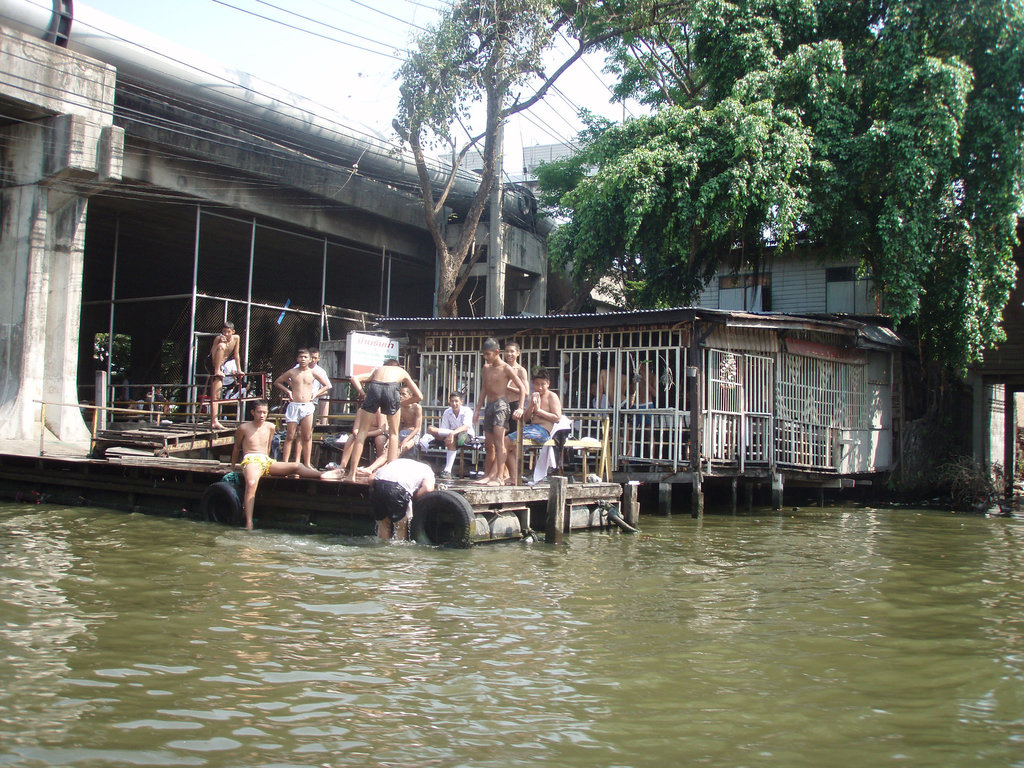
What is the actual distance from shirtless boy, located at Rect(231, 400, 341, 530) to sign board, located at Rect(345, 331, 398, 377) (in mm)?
3901

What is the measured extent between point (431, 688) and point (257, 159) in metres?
16.0

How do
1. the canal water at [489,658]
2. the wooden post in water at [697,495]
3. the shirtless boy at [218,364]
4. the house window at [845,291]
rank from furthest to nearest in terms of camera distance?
the house window at [845,291]
the shirtless boy at [218,364]
the wooden post in water at [697,495]
the canal water at [489,658]

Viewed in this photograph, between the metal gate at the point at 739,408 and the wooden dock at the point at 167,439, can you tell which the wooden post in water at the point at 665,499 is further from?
the wooden dock at the point at 167,439

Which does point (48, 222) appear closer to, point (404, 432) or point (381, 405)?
point (404, 432)

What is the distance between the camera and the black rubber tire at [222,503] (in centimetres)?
1052

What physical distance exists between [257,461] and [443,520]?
2471mm

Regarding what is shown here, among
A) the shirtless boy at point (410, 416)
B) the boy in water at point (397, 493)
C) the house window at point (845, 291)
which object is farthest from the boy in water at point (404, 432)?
the house window at point (845, 291)

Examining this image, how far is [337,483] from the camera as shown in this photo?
1007 cm

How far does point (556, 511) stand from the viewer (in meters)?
10.3

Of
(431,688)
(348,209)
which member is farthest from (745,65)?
(431,688)

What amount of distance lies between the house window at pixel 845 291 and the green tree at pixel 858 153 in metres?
4.45

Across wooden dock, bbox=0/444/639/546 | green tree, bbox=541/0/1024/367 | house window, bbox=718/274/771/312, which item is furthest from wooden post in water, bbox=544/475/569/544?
house window, bbox=718/274/771/312

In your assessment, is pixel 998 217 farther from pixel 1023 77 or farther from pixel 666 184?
pixel 666 184

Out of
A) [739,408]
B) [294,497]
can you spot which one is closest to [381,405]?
[294,497]
